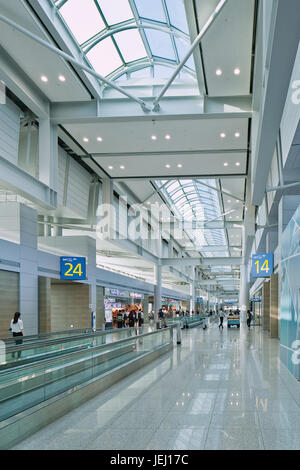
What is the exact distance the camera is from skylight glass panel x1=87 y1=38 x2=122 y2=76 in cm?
1627

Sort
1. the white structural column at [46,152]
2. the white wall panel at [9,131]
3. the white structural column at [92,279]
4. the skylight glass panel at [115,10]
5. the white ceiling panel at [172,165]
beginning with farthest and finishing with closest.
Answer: the white structural column at [92,279] → the white ceiling panel at [172,165] → the white structural column at [46,152] → the white wall panel at [9,131] → the skylight glass panel at [115,10]

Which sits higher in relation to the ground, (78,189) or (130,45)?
(130,45)

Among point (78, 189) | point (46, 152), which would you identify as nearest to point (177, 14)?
point (46, 152)

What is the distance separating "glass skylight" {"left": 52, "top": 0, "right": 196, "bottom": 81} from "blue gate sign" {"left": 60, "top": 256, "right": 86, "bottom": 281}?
8699 mm

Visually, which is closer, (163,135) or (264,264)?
(163,135)

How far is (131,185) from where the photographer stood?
100ft

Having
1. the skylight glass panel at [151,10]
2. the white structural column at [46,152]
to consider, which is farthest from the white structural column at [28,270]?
the skylight glass panel at [151,10]

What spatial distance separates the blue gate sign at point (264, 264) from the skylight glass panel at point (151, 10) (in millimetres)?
13307

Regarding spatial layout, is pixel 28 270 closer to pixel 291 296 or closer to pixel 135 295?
pixel 291 296

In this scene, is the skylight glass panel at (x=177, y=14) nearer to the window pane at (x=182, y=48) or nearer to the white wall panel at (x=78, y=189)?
the window pane at (x=182, y=48)

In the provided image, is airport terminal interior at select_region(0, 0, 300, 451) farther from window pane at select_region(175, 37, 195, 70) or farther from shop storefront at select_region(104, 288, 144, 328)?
shop storefront at select_region(104, 288, 144, 328)

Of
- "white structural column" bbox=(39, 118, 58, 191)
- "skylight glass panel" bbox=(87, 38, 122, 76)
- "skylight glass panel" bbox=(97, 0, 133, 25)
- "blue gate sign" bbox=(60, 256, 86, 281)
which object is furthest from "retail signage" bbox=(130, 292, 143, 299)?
"skylight glass panel" bbox=(97, 0, 133, 25)

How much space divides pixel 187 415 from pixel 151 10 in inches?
514

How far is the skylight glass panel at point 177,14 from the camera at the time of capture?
547 inches
